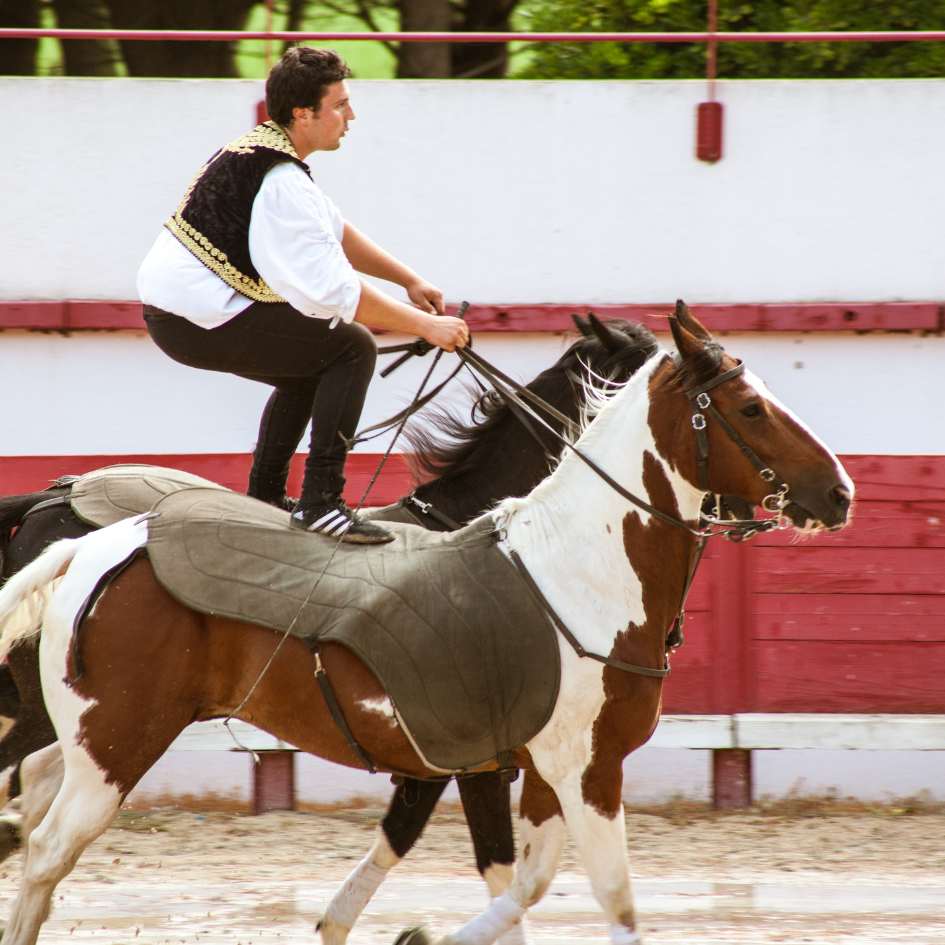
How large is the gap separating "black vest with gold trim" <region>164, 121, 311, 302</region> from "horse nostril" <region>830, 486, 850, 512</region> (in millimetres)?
1440

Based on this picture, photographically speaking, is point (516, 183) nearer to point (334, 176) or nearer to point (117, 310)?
point (334, 176)

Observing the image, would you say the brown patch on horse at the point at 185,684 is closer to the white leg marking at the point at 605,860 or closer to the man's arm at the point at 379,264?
the white leg marking at the point at 605,860

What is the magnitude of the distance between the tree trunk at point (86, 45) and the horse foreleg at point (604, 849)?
7.89 meters

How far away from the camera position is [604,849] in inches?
154

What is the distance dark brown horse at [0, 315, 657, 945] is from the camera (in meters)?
4.54

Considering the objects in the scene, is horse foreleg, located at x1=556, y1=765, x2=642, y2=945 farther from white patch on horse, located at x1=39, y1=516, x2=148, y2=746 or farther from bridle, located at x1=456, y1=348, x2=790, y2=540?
white patch on horse, located at x1=39, y1=516, x2=148, y2=746

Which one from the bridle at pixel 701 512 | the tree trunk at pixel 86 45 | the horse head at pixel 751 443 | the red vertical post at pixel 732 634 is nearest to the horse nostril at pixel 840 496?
the horse head at pixel 751 443

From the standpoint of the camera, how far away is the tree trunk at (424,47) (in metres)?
10.5

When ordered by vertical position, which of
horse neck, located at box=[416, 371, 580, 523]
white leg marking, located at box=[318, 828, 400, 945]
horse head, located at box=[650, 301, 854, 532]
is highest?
horse head, located at box=[650, 301, 854, 532]

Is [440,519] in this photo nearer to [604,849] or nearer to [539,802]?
[539,802]

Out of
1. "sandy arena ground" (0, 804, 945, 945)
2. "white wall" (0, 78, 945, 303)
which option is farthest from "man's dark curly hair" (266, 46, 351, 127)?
"white wall" (0, 78, 945, 303)

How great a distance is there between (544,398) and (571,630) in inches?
48.2

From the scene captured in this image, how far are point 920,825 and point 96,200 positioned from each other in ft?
15.4

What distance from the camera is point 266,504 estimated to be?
4340mm
